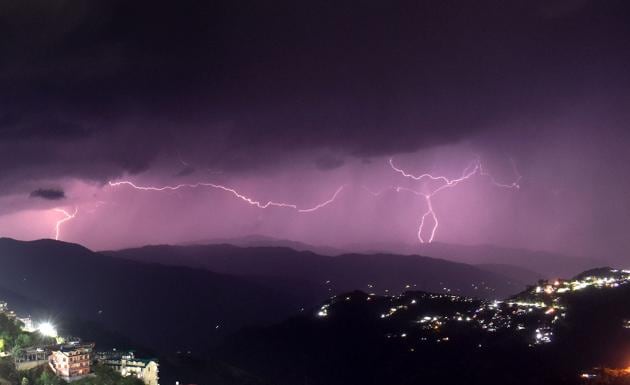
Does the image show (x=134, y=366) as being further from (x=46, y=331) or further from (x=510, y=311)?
(x=510, y=311)

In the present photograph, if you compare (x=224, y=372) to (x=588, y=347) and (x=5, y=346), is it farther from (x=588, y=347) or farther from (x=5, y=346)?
(x=588, y=347)

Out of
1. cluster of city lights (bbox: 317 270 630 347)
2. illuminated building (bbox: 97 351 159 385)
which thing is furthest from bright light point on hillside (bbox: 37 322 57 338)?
cluster of city lights (bbox: 317 270 630 347)

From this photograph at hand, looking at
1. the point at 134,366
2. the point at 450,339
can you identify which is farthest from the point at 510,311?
the point at 134,366

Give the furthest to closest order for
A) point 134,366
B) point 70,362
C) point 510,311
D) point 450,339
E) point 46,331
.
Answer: point 510,311 → point 450,339 → point 46,331 → point 134,366 → point 70,362

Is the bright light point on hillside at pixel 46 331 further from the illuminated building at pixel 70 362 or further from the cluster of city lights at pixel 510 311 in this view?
the cluster of city lights at pixel 510 311

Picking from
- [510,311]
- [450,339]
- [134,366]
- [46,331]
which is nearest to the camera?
[134,366]

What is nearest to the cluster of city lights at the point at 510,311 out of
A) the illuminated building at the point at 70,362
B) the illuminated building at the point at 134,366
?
the illuminated building at the point at 134,366

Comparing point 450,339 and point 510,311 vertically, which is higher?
point 510,311

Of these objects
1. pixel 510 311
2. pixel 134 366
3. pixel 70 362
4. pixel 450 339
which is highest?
pixel 70 362
